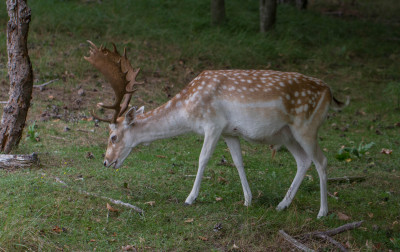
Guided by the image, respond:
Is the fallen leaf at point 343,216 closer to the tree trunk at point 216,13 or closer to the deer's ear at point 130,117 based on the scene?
the deer's ear at point 130,117

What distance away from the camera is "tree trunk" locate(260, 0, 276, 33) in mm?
14919

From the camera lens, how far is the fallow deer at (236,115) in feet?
20.6

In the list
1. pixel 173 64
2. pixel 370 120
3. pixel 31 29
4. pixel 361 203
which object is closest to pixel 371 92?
pixel 370 120

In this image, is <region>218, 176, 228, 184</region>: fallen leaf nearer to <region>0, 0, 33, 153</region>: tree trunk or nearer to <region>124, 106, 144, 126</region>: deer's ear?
<region>124, 106, 144, 126</region>: deer's ear

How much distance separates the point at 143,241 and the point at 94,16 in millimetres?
9975

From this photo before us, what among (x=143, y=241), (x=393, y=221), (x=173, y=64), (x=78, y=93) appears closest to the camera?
(x=143, y=241)

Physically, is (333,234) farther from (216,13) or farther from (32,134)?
(216,13)

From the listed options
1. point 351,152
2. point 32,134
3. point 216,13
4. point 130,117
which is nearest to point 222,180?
point 130,117

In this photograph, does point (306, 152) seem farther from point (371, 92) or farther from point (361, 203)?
point (371, 92)

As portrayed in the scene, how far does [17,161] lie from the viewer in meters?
7.00

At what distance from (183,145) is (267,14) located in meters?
7.24

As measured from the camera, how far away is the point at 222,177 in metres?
7.36

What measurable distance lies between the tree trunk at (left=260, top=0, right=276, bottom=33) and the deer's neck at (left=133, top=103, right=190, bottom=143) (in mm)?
9063

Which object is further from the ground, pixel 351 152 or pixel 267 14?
pixel 267 14
